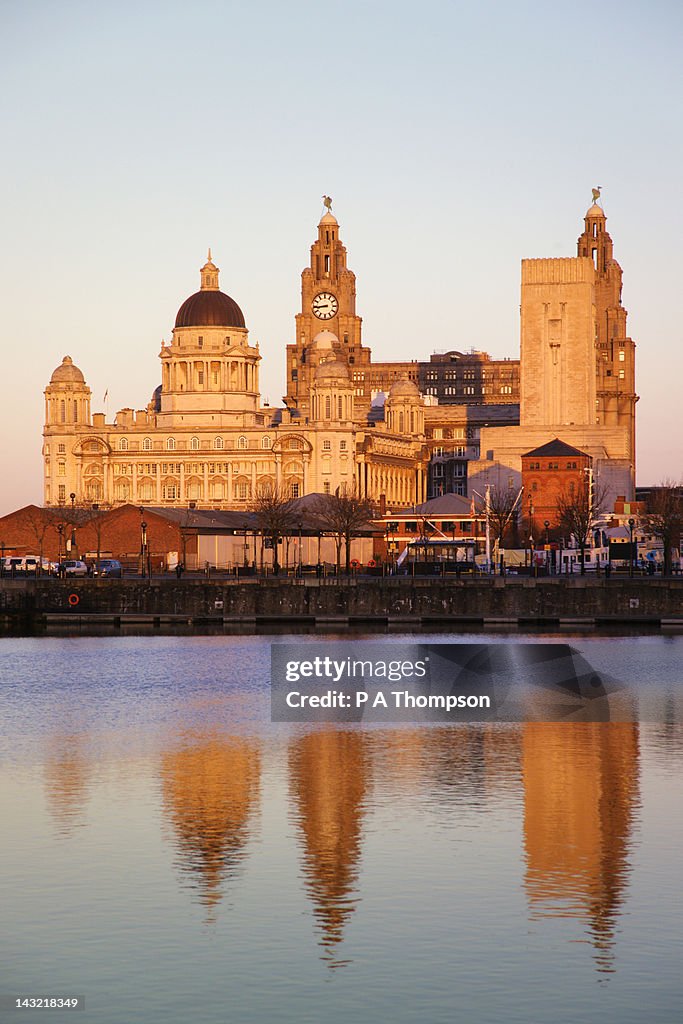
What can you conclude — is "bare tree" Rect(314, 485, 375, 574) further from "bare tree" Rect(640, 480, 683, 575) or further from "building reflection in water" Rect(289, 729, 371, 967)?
"building reflection in water" Rect(289, 729, 371, 967)

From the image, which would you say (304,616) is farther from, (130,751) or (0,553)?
(0,553)

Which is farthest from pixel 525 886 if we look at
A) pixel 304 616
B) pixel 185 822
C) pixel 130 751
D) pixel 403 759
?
pixel 304 616

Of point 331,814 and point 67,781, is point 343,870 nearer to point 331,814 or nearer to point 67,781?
point 331,814

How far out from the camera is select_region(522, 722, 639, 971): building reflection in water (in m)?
31.6

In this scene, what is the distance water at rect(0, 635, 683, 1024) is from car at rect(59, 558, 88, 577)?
2997 inches

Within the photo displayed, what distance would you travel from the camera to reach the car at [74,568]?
13350 centimetres

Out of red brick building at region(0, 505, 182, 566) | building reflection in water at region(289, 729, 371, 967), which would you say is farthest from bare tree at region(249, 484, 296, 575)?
building reflection in water at region(289, 729, 371, 967)

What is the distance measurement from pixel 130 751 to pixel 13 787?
6.99 m

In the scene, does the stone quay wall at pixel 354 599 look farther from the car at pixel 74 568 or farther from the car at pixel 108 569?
the car at pixel 74 568

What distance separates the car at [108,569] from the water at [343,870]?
74704 mm

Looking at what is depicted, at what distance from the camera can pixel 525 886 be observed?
33.1m

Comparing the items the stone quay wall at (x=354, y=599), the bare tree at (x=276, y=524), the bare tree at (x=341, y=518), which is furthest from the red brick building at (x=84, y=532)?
the stone quay wall at (x=354, y=599)

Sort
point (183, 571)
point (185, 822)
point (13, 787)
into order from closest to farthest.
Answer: point (185, 822)
point (13, 787)
point (183, 571)

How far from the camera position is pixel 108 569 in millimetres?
143375
